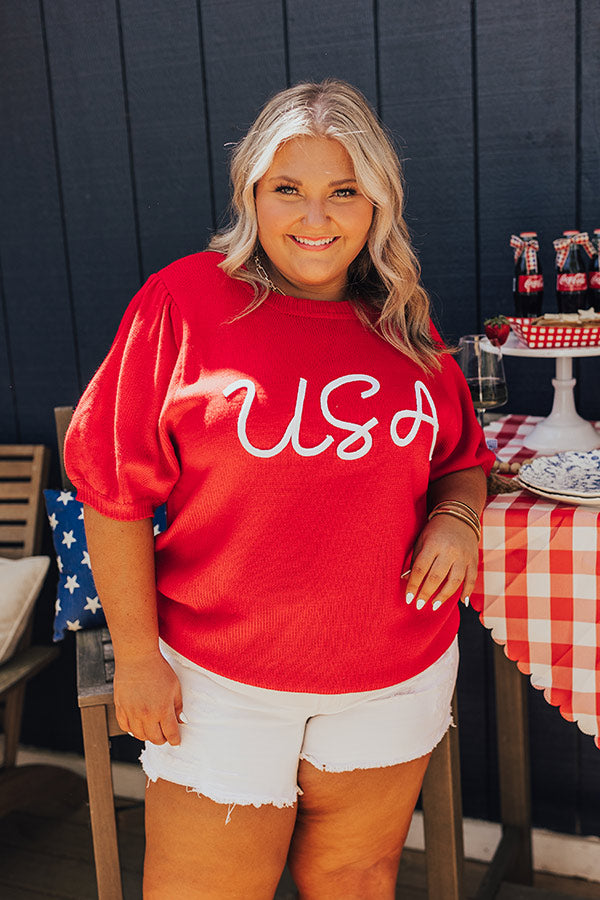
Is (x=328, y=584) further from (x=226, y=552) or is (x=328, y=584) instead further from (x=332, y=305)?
(x=332, y=305)

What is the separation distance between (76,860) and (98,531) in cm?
144

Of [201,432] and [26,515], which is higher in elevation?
[201,432]

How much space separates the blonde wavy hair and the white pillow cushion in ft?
3.75

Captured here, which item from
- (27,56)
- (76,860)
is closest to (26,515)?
(76,860)

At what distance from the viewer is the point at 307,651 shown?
1.16 m

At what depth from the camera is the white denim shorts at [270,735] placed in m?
1.16

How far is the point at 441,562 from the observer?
48.1 inches

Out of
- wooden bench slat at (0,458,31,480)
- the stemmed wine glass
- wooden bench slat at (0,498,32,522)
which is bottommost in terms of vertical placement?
wooden bench slat at (0,498,32,522)

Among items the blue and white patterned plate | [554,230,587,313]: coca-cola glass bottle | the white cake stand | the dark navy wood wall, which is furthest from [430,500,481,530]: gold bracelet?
the dark navy wood wall

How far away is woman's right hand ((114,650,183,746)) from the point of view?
1174 millimetres

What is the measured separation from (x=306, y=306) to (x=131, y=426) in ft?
0.98

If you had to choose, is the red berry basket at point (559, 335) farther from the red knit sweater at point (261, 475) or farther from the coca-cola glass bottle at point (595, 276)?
the red knit sweater at point (261, 475)

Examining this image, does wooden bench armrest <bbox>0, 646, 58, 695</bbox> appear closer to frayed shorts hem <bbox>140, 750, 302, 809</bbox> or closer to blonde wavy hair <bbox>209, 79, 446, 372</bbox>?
frayed shorts hem <bbox>140, 750, 302, 809</bbox>

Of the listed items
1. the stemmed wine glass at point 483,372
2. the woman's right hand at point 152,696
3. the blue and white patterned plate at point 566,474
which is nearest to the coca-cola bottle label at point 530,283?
the stemmed wine glass at point 483,372
